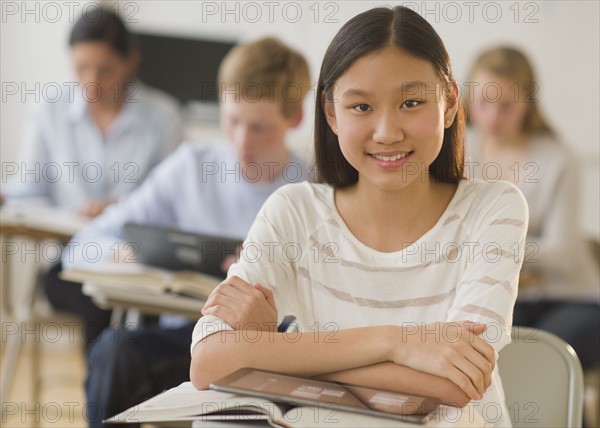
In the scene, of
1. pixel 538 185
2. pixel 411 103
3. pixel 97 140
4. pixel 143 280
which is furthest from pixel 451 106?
pixel 97 140

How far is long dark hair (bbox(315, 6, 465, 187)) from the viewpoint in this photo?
142cm

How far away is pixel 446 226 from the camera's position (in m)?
1.51

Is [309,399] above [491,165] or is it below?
below

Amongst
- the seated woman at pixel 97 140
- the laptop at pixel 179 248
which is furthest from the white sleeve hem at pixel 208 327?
the seated woman at pixel 97 140

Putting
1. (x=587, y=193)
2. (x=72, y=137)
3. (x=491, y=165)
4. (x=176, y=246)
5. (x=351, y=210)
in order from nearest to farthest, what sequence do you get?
1. (x=351, y=210)
2. (x=176, y=246)
3. (x=491, y=165)
4. (x=72, y=137)
5. (x=587, y=193)

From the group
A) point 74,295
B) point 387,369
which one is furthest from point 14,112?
point 387,369

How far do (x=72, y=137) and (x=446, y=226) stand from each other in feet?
8.47

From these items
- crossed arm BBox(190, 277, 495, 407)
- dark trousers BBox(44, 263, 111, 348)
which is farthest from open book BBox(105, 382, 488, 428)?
dark trousers BBox(44, 263, 111, 348)

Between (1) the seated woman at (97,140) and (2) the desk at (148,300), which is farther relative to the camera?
(1) the seated woman at (97,140)

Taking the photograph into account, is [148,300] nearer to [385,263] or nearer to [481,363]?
[385,263]

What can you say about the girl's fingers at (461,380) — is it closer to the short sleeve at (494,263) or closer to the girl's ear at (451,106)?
the short sleeve at (494,263)

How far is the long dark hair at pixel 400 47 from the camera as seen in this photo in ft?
4.66

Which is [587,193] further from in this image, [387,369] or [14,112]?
[387,369]

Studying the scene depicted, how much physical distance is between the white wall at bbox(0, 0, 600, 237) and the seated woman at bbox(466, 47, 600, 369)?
102cm
